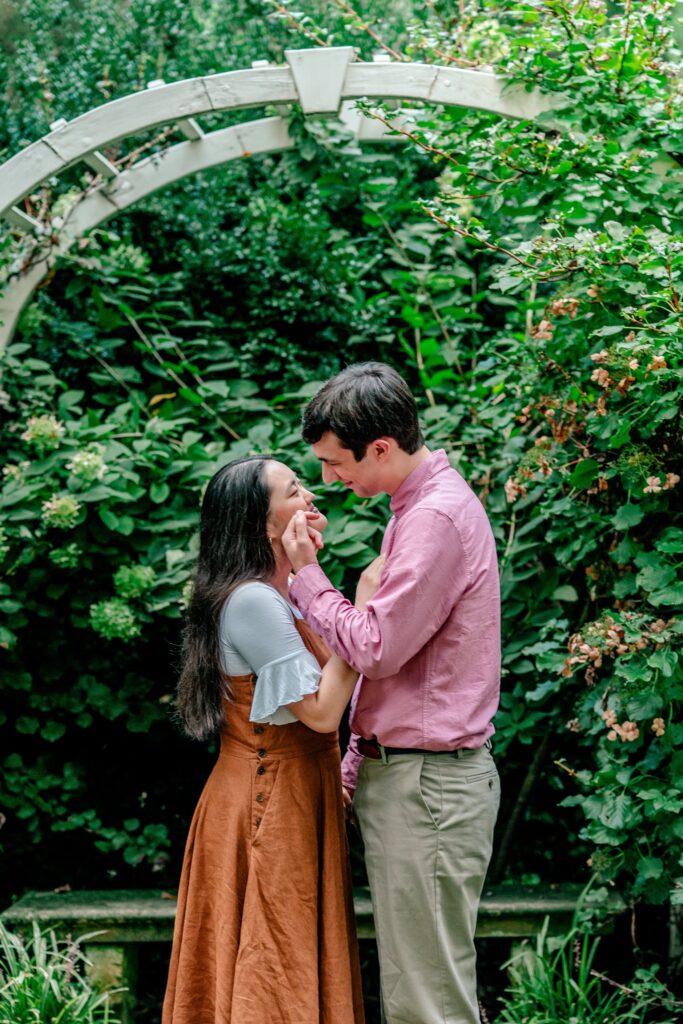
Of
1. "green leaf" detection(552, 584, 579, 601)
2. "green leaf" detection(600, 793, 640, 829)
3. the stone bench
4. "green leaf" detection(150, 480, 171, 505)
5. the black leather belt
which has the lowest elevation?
the stone bench

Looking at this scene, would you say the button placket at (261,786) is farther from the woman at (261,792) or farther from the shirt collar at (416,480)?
the shirt collar at (416,480)

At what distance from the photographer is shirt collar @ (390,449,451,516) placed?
212 centimetres

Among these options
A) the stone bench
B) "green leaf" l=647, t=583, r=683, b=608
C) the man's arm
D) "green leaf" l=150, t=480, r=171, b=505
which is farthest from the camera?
"green leaf" l=150, t=480, r=171, b=505

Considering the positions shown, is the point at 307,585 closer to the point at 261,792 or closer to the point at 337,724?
the point at 337,724

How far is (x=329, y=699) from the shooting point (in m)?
1.99

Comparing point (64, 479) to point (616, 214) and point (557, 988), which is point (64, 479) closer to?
point (616, 214)

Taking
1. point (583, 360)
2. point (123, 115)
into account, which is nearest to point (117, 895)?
point (583, 360)

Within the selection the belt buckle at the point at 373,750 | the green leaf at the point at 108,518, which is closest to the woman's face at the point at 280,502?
the belt buckle at the point at 373,750

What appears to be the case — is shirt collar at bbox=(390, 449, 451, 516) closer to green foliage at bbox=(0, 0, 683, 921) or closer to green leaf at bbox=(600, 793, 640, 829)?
green foliage at bbox=(0, 0, 683, 921)

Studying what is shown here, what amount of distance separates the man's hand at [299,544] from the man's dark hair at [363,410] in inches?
7.3

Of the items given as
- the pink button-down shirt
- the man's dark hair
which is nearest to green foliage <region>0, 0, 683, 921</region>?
the pink button-down shirt

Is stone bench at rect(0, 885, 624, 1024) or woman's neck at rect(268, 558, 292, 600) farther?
stone bench at rect(0, 885, 624, 1024)

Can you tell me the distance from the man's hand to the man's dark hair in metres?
0.19

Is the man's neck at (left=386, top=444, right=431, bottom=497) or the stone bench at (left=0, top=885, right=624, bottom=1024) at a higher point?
the man's neck at (left=386, top=444, right=431, bottom=497)
